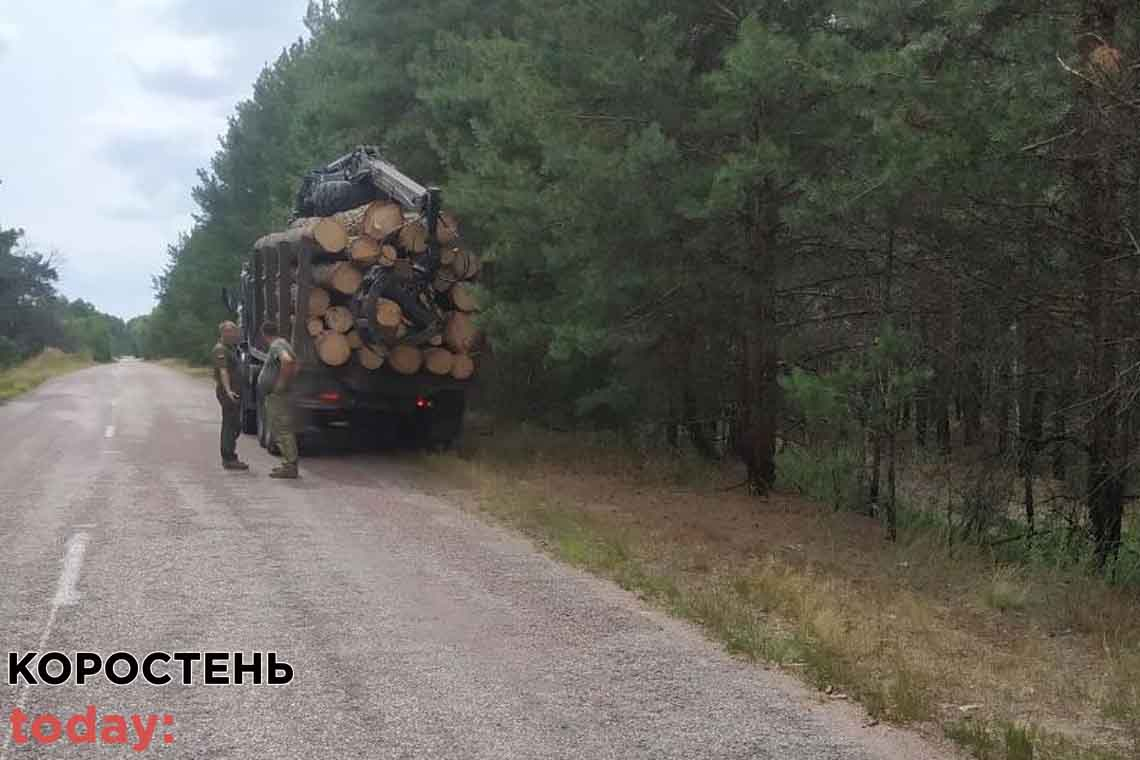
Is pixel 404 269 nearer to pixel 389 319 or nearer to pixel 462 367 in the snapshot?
pixel 389 319

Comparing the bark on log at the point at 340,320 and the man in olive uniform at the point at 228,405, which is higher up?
the bark on log at the point at 340,320

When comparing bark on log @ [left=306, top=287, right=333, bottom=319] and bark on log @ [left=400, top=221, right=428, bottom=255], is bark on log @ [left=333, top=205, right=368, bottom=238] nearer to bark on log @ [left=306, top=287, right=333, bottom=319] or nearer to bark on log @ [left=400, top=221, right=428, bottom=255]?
bark on log @ [left=400, top=221, right=428, bottom=255]

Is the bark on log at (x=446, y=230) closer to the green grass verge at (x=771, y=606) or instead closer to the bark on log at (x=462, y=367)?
the bark on log at (x=462, y=367)

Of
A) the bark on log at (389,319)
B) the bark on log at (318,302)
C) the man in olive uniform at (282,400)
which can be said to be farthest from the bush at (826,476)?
the bark on log at (318,302)

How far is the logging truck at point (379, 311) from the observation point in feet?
47.8

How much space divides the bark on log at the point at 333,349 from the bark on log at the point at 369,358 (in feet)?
0.52

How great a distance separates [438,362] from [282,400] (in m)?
2.38

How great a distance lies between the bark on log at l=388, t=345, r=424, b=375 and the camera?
1482 cm

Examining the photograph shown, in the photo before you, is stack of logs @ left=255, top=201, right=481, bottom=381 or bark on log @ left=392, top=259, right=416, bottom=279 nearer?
stack of logs @ left=255, top=201, right=481, bottom=381

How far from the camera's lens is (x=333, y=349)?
14445 millimetres

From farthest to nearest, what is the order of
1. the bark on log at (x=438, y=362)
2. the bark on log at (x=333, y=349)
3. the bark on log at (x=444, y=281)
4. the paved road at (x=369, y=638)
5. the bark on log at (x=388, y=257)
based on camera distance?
the bark on log at (x=444, y=281), the bark on log at (x=438, y=362), the bark on log at (x=388, y=257), the bark on log at (x=333, y=349), the paved road at (x=369, y=638)

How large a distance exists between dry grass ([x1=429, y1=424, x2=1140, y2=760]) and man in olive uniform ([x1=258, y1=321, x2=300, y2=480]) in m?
1.91

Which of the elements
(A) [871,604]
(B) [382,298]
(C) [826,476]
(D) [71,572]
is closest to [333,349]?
(B) [382,298]

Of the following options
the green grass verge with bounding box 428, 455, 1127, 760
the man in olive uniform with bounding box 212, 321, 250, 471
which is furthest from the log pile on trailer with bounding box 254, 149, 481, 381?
the green grass verge with bounding box 428, 455, 1127, 760
